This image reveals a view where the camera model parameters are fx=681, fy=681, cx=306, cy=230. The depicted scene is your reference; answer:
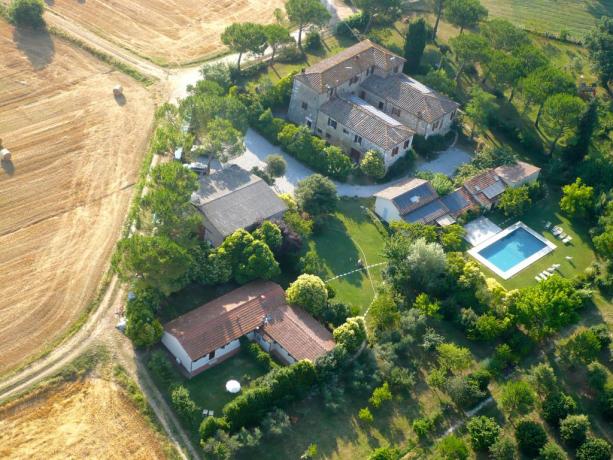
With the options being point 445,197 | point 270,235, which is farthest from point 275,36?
point 270,235


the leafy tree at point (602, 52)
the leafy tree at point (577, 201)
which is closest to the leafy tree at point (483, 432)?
the leafy tree at point (577, 201)

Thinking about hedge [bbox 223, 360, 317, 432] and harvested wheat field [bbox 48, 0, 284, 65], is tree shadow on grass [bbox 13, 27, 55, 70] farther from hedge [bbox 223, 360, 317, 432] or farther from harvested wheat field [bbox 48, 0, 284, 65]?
hedge [bbox 223, 360, 317, 432]

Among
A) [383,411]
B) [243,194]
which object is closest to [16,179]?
[243,194]

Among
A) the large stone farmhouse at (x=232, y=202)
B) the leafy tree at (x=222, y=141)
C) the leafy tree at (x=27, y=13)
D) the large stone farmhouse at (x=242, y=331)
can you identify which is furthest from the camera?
the leafy tree at (x=27, y=13)

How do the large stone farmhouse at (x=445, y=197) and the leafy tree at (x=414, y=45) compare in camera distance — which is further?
the leafy tree at (x=414, y=45)

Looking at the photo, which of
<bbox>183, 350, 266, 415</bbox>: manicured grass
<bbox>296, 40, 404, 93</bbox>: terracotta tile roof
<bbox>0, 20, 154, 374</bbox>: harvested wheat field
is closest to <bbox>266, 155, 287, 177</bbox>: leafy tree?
<bbox>296, 40, 404, 93</bbox>: terracotta tile roof

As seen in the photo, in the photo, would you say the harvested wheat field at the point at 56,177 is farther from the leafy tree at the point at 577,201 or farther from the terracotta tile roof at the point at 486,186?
the leafy tree at the point at 577,201

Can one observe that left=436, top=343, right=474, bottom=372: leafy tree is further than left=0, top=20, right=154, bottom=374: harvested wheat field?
No
